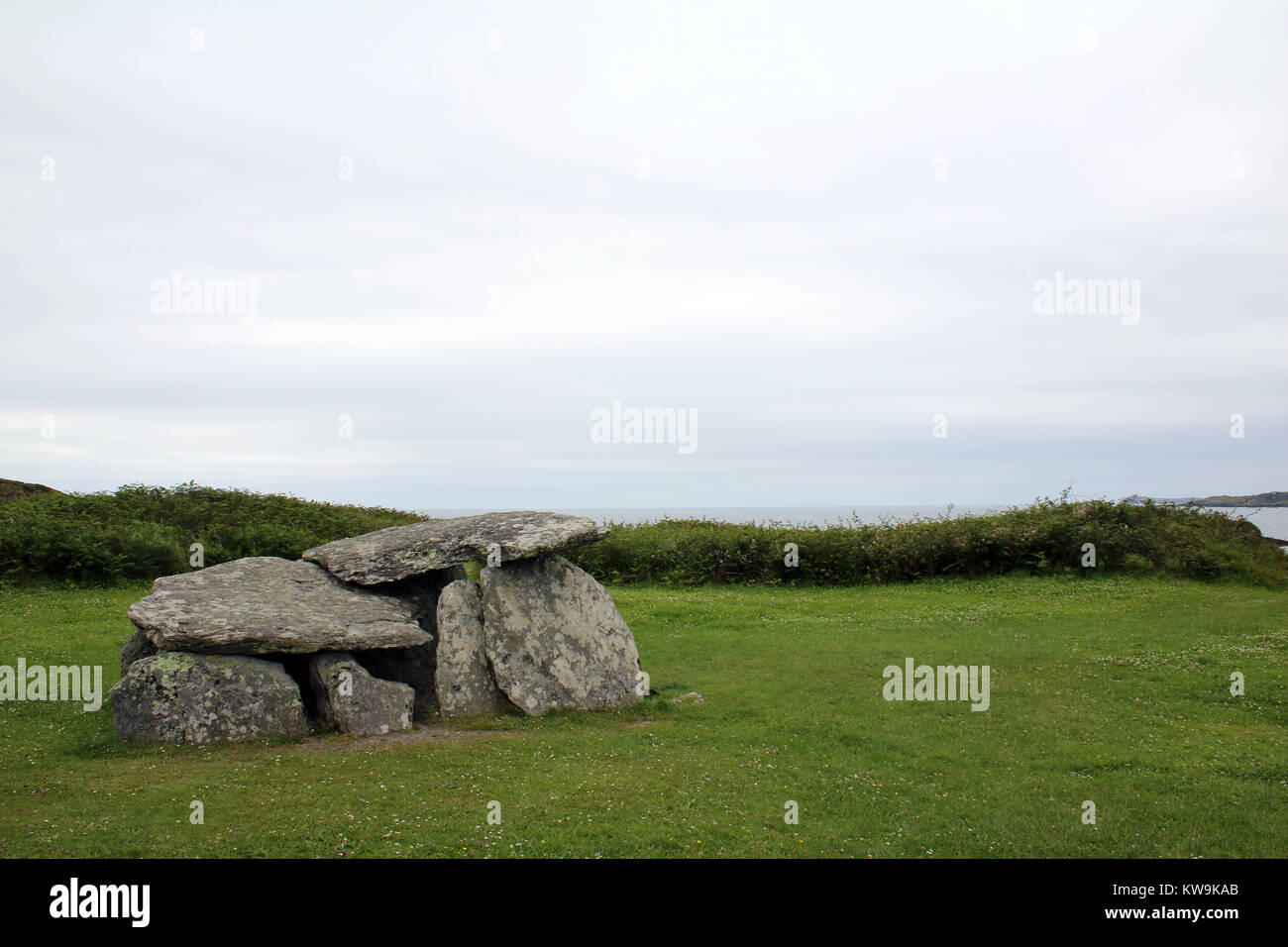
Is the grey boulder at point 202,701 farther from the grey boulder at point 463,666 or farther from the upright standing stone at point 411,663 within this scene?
the grey boulder at point 463,666

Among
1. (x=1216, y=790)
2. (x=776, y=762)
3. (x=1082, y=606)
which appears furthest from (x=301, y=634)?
(x=1082, y=606)

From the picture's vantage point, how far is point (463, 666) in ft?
46.0

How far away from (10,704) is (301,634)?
5.19 meters

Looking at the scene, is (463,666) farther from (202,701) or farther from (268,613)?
(202,701)

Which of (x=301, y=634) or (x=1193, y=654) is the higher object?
(x=301, y=634)

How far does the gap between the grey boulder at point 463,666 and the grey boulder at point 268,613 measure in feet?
1.40

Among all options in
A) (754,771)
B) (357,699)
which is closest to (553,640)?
(357,699)

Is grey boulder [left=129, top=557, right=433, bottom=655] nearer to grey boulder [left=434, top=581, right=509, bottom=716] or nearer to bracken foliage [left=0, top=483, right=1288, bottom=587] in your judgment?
grey boulder [left=434, top=581, right=509, bottom=716]

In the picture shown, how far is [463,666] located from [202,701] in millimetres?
3803

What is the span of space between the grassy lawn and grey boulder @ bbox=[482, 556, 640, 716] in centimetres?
56

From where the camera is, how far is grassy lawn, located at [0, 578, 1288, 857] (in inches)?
342
